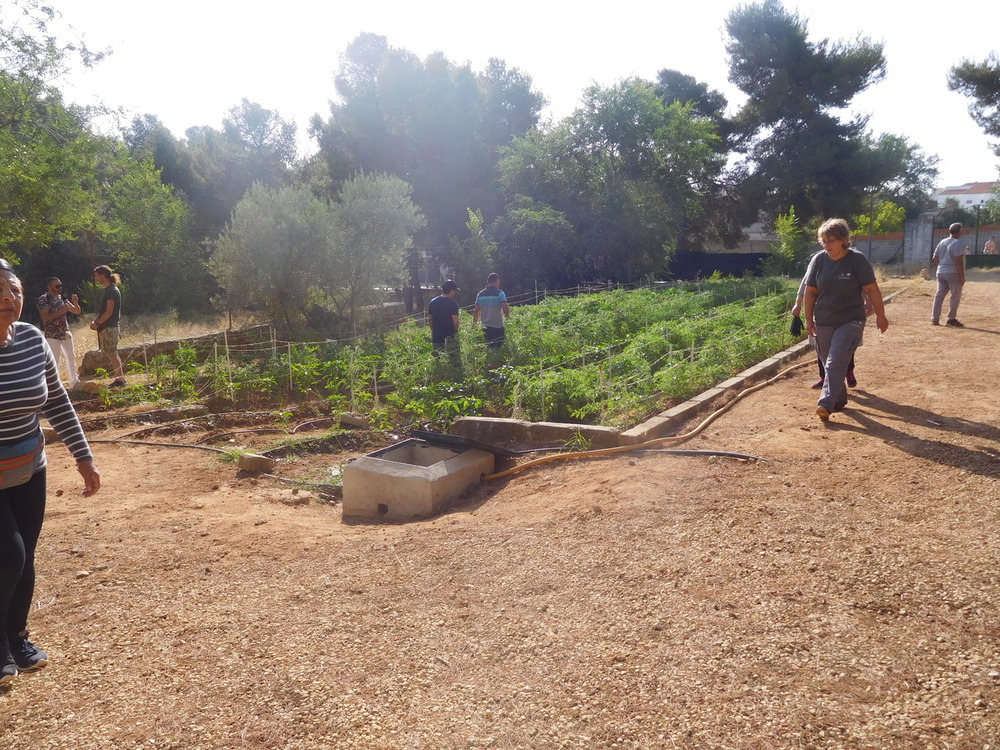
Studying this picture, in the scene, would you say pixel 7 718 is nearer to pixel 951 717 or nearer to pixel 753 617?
pixel 753 617

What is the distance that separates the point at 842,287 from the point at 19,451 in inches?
211

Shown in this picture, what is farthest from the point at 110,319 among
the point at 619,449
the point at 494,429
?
the point at 619,449

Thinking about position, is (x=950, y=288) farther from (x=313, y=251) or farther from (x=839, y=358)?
(x=313, y=251)

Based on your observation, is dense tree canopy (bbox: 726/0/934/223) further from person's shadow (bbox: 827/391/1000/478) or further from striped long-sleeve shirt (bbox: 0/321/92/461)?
striped long-sleeve shirt (bbox: 0/321/92/461)

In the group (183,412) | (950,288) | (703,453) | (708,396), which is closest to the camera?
(703,453)

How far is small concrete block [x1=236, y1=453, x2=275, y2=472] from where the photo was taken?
6.96m

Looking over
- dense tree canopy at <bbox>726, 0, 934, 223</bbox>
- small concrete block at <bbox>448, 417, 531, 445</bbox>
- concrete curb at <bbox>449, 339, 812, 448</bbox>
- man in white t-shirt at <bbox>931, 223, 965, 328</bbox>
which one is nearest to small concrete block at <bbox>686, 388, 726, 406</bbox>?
concrete curb at <bbox>449, 339, 812, 448</bbox>

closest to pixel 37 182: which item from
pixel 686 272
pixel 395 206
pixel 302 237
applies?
pixel 302 237

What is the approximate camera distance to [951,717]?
7.66ft

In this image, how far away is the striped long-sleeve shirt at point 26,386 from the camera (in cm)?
287

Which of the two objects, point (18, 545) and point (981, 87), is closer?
point (18, 545)

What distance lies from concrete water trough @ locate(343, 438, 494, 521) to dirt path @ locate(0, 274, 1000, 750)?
30cm

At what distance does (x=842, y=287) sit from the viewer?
224 inches

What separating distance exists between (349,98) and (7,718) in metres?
32.3
